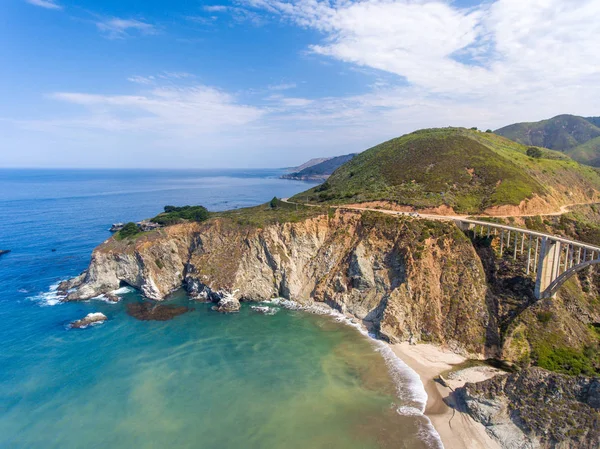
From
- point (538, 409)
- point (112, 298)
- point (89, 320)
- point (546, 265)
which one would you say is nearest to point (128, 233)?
point (112, 298)

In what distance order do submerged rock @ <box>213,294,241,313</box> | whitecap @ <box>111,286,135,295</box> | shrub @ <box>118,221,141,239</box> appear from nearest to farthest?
submerged rock @ <box>213,294,241,313</box>, whitecap @ <box>111,286,135,295</box>, shrub @ <box>118,221,141,239</box>

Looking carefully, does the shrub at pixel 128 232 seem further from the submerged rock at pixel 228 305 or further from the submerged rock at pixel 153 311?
the submerged rock at pixel 228 305

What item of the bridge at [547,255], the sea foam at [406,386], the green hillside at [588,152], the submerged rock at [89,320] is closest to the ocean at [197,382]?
the sea foam at [406,386]

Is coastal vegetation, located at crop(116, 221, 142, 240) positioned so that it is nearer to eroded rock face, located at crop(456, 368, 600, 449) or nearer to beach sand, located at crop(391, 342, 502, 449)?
beach sand, located at crop(391, 342, 502, 449)

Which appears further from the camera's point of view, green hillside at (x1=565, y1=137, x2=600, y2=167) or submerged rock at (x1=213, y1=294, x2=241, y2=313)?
green hillside at (x1=565, y1=137, x2=600, y2=167)

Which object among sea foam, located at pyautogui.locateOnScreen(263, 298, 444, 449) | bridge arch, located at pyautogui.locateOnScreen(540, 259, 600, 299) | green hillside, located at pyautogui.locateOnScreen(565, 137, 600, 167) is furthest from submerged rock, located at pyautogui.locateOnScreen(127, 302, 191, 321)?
green hillside, located at pyautogui.locateOnScreen(565, 137, 600, 167)

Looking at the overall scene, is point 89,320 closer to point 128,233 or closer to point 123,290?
point 123,290
